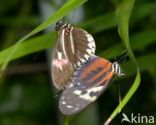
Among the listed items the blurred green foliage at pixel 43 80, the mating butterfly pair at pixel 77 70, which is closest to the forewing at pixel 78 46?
the mating butterfly pair at pixel 77 70

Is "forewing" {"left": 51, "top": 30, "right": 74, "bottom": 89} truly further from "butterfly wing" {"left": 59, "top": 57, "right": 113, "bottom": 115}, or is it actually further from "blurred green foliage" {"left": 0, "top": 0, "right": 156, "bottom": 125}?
"blurred green foliage" {"left": 0, "top": 0, "right": 156, "bottom": 125}

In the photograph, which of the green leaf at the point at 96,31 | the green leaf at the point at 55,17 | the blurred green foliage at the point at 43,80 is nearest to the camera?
the green leaf at the point at 55,17

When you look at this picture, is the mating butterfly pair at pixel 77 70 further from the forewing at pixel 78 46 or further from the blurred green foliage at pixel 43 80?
the blurred green foliage at pixel 43 80

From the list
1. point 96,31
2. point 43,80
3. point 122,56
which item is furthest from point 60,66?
point 43,80

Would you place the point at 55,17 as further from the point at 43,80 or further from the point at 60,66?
the point at 43,80

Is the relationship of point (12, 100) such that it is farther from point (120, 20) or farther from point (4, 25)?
point (120, 20)

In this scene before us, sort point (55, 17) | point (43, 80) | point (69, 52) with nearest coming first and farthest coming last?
1. point (55, 17)
2. point (69, 52)
3. point (43, 80)

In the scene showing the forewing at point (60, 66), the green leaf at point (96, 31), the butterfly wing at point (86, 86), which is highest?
the green leaf at point (96, 31)

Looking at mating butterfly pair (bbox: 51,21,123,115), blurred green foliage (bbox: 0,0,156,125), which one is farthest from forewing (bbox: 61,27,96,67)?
blurred green foliage (bbox: 0,0,156,125)
